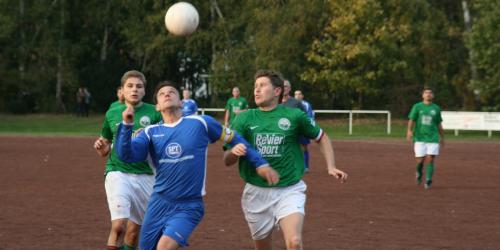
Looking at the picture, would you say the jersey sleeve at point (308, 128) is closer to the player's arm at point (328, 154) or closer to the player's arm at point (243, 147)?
the player's arm at point (328, 154)

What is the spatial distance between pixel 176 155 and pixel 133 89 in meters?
1.59

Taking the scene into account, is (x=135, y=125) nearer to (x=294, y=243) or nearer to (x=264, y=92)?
(x=264, y=92)

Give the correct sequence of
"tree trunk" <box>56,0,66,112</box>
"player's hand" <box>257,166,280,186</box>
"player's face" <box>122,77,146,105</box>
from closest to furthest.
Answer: "player's hand" <box>257,166,280,186</box> → "player's face" <box>122,77,146,105</box> → "tree trunk" <box>56,0,66,112</box>

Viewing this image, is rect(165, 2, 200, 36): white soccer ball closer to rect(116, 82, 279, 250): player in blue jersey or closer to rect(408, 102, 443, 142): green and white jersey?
rect(408, 102, 443, 142): green and white jersey

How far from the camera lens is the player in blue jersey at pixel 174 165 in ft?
23.6

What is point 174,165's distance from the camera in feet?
24.0

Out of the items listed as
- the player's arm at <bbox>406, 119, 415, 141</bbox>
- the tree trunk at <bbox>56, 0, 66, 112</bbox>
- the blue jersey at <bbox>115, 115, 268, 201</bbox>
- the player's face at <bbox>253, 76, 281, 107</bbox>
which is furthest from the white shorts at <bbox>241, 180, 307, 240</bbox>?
the tree trunk at <bbox>56, 0, 66, 112</bbox>

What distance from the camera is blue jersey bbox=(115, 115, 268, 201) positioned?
285 inches

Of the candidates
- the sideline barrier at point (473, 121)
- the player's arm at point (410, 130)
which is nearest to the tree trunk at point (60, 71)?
the sideline barrier at point (473, 121)

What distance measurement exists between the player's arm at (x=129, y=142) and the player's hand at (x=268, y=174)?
0.92 m

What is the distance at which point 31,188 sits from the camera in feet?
56.4

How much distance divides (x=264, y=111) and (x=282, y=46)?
123ft

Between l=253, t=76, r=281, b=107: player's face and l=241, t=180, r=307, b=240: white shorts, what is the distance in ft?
2.44

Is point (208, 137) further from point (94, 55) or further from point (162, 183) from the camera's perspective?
point (94, 55)
